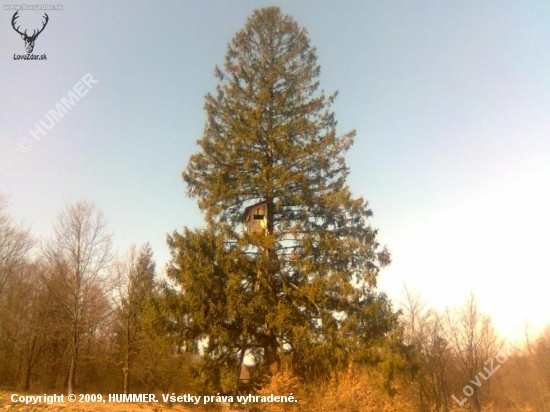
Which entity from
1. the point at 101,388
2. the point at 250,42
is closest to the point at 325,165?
the point at 250,42

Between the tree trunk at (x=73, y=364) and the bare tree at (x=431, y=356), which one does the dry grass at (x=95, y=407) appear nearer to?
the tree trunk at (x=73, y=364)

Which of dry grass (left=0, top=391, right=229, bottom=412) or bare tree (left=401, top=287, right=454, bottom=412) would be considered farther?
bare tree (left=401, top=287, right=454, bottom=412)

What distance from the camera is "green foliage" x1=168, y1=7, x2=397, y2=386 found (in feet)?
41.6

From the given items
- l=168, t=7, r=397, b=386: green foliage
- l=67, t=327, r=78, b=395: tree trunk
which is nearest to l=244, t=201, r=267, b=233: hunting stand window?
l=168, t=7, r=397, b=386: green foliage

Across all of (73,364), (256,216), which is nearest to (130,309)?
(73,364)

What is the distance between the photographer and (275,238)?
14148 millimetres

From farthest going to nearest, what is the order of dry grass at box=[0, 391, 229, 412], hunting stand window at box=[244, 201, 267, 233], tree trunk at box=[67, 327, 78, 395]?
1. tree trunk at box=[67, 327, 78, 395]
2. hunting stand window at box=[244, 201, 267, 233]
3. dry grass at box=[0, 391, 229, 412]

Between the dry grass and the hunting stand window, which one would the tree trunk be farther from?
the hunting stand window

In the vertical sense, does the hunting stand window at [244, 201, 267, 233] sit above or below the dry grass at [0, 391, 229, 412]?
above

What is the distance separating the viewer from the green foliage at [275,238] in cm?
1267

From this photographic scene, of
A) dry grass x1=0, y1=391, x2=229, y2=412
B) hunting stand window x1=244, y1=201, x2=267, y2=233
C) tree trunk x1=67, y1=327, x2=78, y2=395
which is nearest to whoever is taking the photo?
dry grass x1=0, y1=391, x2=229, y2=412

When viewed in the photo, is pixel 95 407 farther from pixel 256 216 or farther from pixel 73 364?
pixel 256 216

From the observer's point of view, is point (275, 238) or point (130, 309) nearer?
point (275, 238)

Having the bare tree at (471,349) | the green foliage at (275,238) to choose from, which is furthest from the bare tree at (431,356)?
the green foliage at (275,238)
